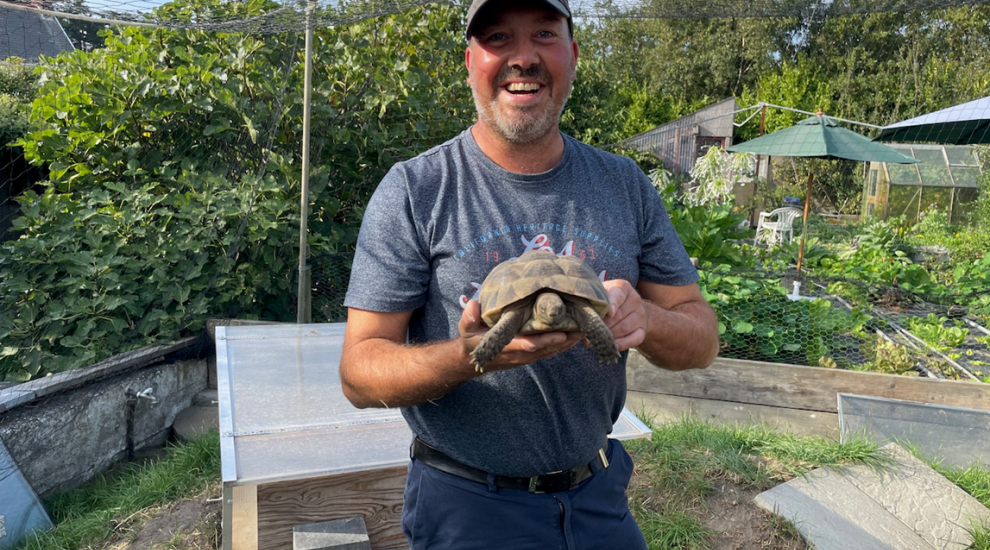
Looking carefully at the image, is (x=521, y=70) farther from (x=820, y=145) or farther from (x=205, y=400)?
(x=820, y=145)

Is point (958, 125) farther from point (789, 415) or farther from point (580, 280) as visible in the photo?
point (580, 280)

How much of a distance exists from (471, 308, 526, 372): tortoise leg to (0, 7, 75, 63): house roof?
5484 millimetres

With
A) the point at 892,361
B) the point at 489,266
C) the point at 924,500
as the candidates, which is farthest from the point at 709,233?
the point at 489,266

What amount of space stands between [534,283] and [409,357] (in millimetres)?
369

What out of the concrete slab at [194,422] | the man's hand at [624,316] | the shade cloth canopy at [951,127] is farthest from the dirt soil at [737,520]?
the shade cloth canopy at [951,127]

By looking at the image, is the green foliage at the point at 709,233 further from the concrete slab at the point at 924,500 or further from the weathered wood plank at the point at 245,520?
the weathered wood plank at the point at 245,520

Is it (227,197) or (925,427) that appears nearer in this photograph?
(925,427)

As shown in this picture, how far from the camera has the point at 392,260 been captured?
1.89 metres

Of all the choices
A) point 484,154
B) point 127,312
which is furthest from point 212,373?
point 484,154

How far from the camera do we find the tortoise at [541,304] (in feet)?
5.21

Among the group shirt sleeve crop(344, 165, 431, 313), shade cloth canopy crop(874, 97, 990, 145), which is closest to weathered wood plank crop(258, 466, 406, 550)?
shirt sleeve crop(344, 165, 431, 313)

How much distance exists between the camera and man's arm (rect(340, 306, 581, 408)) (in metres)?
1.61

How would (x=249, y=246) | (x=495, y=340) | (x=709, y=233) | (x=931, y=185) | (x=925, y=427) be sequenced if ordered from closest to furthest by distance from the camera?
(x=495, y=340) < (x=925, y=427) < (x=249, y=246) < (x=709, y=233) < (x=931, y=185)

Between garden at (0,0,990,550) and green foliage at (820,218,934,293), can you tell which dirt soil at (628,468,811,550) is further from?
green foliage at (820,218,934,293)
